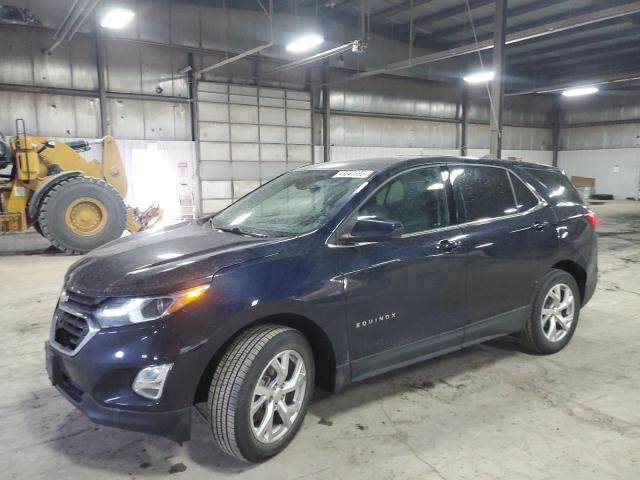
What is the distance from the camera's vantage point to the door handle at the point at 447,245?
2869 mm

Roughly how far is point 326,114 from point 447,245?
564 inches

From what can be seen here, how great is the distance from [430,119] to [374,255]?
59.0 feet

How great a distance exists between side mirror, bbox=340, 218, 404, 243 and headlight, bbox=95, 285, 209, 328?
2.77 feet

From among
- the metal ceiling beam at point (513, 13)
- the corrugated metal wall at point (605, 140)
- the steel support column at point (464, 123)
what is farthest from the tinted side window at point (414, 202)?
the corrugated metal wall at point (605, 140)

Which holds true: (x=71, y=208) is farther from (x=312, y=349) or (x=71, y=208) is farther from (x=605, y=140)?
(x=605, y=140)

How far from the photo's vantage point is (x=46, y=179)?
8.28m

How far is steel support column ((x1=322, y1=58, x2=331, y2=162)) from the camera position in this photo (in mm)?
16266

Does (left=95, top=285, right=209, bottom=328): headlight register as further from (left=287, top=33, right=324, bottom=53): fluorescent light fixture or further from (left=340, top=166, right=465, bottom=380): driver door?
(left=287, top=33, right=324, bottom=53): fluorescent light fixture

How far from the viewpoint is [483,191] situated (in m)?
3.26

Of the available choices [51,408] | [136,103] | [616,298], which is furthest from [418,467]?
[136,103]

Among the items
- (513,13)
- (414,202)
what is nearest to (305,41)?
(513,13)

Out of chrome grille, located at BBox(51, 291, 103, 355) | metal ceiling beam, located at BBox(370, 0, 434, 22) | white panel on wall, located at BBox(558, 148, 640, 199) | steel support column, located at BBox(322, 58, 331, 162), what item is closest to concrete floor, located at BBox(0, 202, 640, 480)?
chrome grille, located at BBox(51, 291, 103, 355)

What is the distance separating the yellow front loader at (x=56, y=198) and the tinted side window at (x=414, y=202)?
704cm

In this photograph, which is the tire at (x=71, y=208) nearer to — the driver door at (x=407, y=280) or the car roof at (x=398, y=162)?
the car roof at (x=398, y=162)
